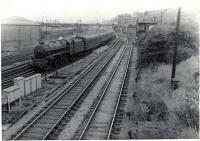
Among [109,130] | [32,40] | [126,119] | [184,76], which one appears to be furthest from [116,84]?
[32,40]

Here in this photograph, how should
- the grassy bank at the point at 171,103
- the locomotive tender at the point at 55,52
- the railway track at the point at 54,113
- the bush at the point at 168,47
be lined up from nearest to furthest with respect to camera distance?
1. the grassy bank at the point at 171,103
2. the railway track at the point at 54,113
3. the bush at the point at 168,47
4. the locomotive tender at the point at 55,52

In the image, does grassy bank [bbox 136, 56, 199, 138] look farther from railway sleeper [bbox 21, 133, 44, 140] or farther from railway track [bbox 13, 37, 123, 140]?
railway sleeper [bbox 21, 133, 44, 140]

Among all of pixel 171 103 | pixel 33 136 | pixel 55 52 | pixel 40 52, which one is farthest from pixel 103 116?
pixel 55 52

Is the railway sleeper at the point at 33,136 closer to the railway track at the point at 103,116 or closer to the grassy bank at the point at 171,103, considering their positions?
the railway track at the point at 103,116

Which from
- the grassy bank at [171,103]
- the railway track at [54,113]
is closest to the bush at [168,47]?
the grassy bank at [171,103]

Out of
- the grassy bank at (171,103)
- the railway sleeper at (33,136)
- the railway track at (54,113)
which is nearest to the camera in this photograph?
the grassy bank at (171,103)

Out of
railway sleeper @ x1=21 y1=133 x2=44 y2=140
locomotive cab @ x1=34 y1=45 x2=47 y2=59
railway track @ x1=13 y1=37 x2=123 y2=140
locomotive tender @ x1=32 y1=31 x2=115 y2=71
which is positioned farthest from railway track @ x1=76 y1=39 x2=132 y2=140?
locomotive cab @ x1=34 y1=45 x2=47 y2=59

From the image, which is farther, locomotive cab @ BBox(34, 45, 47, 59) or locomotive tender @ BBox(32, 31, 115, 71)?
→ locomotive cab @ BBox(34, 45, 47, 59)

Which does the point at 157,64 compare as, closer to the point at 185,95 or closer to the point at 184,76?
the point at 184,76

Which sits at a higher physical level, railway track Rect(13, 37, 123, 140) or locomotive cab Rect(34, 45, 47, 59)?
locomotive cab Rect(34, 45, 47, 59)

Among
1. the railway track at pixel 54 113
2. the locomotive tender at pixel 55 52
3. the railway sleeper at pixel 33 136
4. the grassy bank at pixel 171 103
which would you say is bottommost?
the railway sleeper at pixel 33 136

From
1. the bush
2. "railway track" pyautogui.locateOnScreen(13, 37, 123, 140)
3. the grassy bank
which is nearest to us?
the grassy bank

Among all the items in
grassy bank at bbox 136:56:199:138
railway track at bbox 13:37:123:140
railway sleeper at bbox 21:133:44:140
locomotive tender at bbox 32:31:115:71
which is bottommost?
railway sleeper at bbox 21:133:44:140

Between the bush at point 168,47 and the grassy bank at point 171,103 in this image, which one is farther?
the bush at point 168,47
